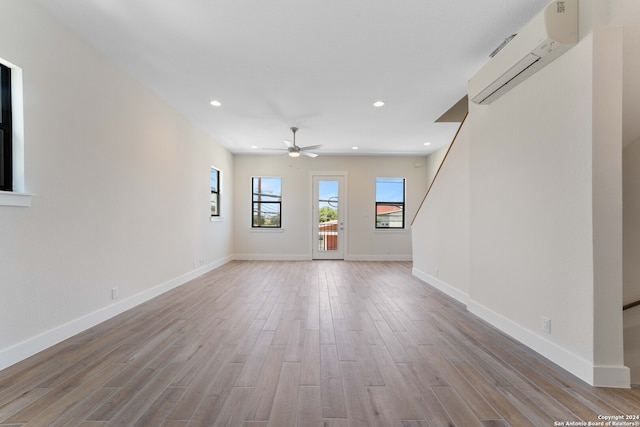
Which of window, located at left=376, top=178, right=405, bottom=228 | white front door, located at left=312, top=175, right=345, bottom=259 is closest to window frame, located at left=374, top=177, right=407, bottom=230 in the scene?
window, located at left=376, top=178, right=405, bottom=228

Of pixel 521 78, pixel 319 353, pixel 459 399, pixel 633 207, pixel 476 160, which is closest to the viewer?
pixel 459 399

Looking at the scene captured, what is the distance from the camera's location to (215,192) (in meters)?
6.45

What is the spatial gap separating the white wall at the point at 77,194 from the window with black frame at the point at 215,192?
2011 mm

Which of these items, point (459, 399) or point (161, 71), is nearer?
point (459, 399)

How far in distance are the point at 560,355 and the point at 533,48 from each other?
2.27m

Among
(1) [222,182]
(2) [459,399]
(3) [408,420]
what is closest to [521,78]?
(2) [459,399]

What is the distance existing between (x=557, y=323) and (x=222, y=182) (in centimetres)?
630

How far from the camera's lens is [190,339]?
2.47 m

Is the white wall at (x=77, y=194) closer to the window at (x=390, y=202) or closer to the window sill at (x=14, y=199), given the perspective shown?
the window sill at (x=14, y=199)

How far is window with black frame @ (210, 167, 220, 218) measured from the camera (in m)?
6.27

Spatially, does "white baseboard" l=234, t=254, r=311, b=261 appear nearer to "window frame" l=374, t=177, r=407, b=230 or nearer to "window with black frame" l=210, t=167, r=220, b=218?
"window with black frame" l=210, t=167, r=220, b=218

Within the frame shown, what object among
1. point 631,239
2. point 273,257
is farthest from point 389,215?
point 631,239

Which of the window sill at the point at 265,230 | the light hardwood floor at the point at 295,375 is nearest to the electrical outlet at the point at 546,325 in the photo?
the light hardwood floor at the point at 295,375

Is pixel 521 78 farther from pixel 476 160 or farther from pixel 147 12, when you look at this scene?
pixel 147 12
